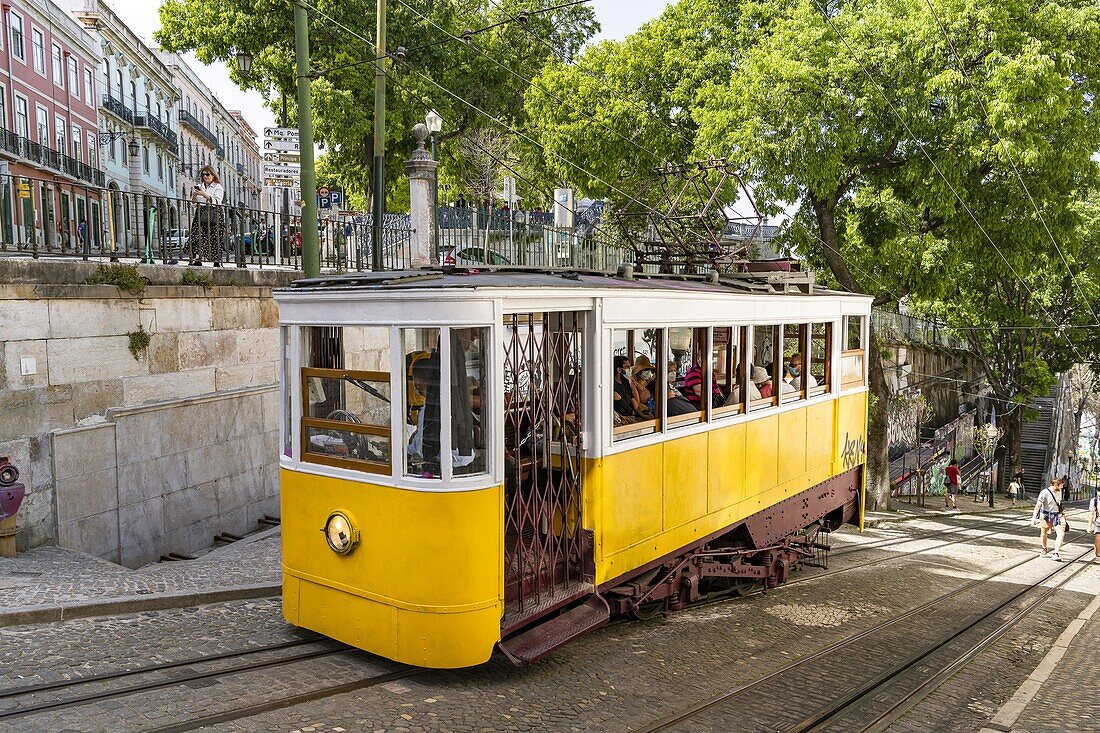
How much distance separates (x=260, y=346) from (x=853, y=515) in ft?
26.9

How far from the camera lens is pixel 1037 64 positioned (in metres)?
14.0

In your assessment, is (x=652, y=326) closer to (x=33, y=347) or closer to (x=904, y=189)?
(x=33, y=347)

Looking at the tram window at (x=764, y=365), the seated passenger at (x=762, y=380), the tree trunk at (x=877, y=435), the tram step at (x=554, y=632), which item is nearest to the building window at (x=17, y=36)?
the tree trunk at (x=877, y=435)

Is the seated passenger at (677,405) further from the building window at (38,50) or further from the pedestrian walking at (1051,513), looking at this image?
A: the building window at (38,50)

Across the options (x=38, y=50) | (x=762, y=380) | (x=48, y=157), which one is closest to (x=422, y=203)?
(x=762, y=380)

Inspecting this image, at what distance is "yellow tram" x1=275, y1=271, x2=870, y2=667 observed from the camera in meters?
5.75

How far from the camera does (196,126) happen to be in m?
50.3

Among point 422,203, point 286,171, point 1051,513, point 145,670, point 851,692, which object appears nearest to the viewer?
point 145,670

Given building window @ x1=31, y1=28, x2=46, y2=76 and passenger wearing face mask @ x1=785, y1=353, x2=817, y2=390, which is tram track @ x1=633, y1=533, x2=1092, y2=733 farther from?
building window @ x1=31, y1=28, x2=46, y2=76

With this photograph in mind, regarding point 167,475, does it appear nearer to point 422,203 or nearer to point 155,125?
point 422,203

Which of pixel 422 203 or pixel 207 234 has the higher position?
pixel 422 203

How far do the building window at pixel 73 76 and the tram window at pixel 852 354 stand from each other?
118ft

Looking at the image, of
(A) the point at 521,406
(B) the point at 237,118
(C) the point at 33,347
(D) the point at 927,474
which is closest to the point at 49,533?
(C) the point at 33,347

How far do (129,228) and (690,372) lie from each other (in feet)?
22.1
